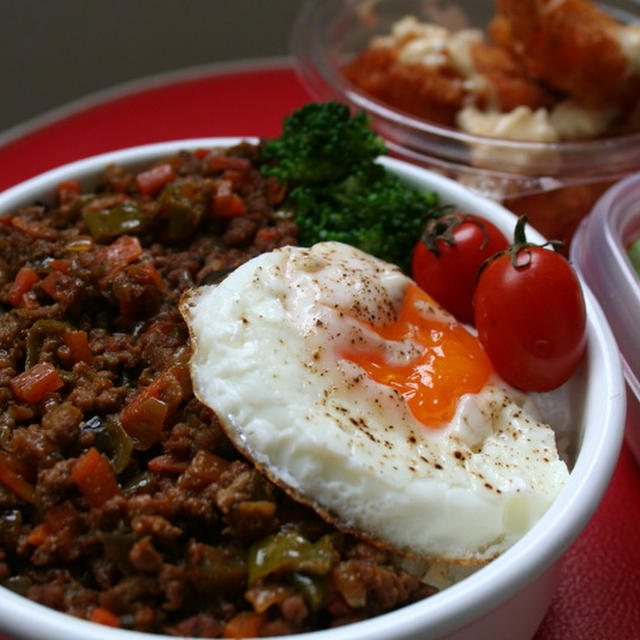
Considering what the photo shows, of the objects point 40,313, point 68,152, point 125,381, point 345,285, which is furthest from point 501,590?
point 68,152

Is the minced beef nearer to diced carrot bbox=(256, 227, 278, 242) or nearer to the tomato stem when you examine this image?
diced carrot bbox=(256, 227, 278, 242)

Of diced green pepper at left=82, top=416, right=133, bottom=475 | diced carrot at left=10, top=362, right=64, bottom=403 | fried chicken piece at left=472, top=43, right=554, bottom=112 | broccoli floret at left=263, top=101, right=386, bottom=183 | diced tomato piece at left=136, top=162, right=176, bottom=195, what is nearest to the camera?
diced green pepper at left=82, top=416, right=133, bottom=475

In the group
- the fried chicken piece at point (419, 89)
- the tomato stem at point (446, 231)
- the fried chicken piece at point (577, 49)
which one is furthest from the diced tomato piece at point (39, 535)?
the fried chicken piece at point (577, 49)

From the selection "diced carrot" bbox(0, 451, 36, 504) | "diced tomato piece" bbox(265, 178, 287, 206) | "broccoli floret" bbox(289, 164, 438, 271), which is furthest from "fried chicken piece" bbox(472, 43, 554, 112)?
"diced carrot" bbox(0, 451, 36, 504)

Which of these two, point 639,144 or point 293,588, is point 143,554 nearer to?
point 293,588

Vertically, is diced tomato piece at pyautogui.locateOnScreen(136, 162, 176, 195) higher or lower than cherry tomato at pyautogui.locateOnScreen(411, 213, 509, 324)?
higher

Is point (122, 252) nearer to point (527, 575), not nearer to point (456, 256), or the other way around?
point (456, 256)

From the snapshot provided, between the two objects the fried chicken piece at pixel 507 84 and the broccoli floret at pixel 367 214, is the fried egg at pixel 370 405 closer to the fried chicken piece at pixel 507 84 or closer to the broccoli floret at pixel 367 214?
the broccoli floret at pixel 367 214
